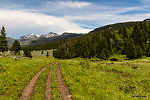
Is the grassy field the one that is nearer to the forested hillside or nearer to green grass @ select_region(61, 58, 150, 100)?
green grass @ select_region(61, 58, 150, 100)

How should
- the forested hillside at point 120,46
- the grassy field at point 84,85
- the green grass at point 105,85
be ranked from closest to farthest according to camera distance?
the grassy field at point 84,85
the green grass at point 105,85
the forested hillside at point 120,46

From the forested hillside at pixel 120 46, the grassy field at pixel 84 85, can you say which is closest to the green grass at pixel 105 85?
the grassy field at pixel 84 85

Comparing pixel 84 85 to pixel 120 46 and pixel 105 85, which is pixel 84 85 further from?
pixel 120 46

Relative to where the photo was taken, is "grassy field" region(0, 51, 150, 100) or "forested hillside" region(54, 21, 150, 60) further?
"forested hillside" region(54, 21, 150, 60)

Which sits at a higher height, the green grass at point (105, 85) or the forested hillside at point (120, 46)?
the forested hillside at point (120, 46)

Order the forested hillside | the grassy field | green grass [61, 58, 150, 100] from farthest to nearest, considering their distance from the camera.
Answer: the forested hillside → green grass [61, 58, 150, 100] → the grassy field

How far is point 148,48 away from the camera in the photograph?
2936 inches

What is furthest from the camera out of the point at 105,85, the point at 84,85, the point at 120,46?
the point at 120,46

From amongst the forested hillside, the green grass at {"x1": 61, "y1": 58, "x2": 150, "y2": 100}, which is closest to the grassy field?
the green grass at {"x1": 61, "y1": 58, "x2": 150, "y2": 100}

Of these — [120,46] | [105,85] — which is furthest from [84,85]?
[120,46]

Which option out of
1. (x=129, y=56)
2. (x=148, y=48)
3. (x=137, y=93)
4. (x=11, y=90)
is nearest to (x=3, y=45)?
(x=11, y=90)

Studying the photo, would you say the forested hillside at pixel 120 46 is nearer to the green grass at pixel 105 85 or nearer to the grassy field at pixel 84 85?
the green grass at pixel 105 85

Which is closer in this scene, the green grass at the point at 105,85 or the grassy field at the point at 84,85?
the grassy field at the point at 84,85

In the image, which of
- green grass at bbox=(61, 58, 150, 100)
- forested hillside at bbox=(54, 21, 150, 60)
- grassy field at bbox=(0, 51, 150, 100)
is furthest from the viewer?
forested hillside at bbox=(54, 21, 150, 60)
